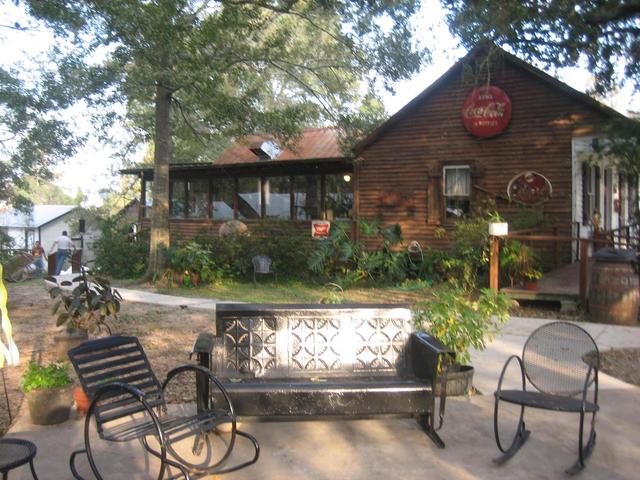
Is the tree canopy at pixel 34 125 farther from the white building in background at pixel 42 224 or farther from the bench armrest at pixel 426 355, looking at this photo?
the white building in background at pixel 42 224

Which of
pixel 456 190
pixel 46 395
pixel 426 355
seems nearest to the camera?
pixel 426 355

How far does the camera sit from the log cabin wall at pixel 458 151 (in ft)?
48.9

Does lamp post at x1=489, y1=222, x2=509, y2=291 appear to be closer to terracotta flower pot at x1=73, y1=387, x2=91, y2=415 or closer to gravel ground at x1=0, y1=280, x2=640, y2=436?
gravel ground at x1=0, y1=280, x2=640, y2=436

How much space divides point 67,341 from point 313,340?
12.7ft

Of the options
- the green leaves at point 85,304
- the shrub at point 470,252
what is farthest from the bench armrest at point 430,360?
the shrub at point 470,252

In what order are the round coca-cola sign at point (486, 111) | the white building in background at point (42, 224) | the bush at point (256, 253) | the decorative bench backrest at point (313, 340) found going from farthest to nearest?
the white building in background at point (42, 224)
the bush at point (256, 253)
the round coca-cola sign at point (486, 111)
the decorative bench backrest at point (313, 340)

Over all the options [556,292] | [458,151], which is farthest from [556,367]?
[458,151]

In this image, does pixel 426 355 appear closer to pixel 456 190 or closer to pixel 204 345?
pixel 204 345

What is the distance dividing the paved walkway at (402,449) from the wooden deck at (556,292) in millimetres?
5366

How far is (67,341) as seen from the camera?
733cm

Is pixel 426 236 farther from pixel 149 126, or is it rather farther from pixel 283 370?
pixel 149 126

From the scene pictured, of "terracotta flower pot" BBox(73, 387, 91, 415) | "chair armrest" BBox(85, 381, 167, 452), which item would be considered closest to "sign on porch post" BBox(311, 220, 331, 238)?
"terracotta flower pot" BBox(73, 387, 91, 415)

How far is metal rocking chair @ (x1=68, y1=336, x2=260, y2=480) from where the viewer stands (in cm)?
361

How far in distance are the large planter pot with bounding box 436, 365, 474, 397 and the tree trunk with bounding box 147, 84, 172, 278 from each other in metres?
11.7
